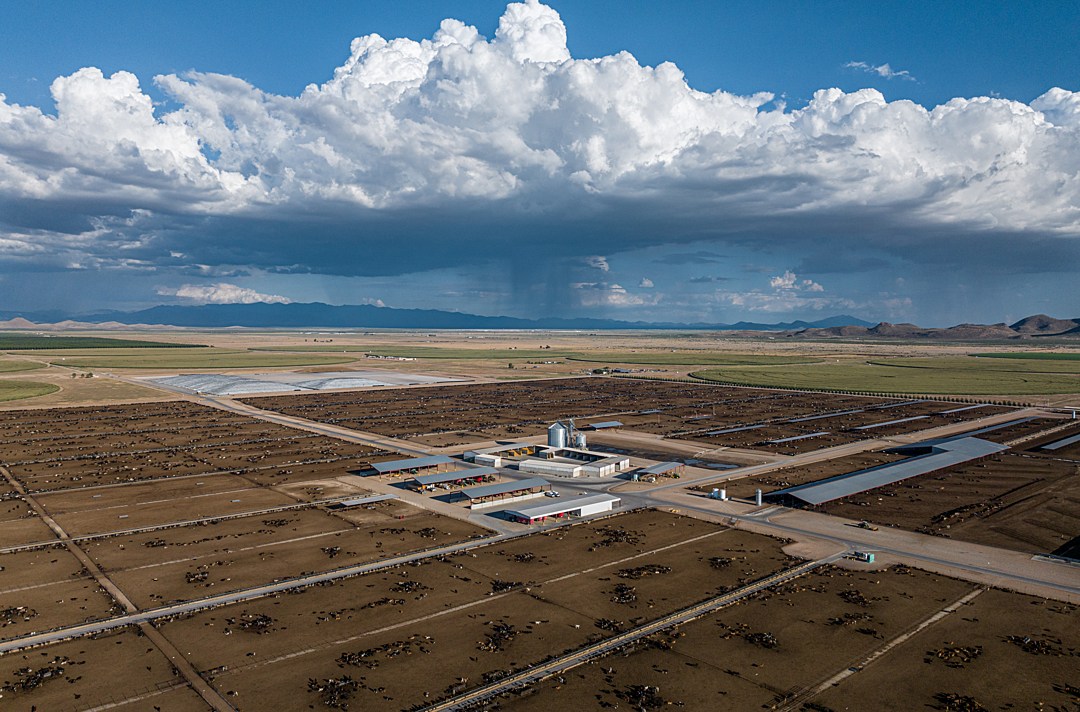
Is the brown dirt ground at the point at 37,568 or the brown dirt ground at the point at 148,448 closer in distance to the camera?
the brown dirt ground at the point at 37,568

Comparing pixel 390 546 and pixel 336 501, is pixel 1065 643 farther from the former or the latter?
pixel 336 501

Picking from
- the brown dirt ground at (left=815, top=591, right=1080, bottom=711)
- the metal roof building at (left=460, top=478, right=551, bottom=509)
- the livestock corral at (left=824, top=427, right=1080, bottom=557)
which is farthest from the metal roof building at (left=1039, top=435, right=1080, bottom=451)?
the metal roof building at (left=460, top=478, right=551, bottom=509)

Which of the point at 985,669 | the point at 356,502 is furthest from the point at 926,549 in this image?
the point at 356,502

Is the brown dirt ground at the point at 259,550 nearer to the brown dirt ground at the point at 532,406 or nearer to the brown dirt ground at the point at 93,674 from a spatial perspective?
the brown dirt ground at the point at 93,674

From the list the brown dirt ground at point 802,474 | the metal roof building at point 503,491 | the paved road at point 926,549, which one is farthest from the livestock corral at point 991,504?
the metal roof building at point 503,491

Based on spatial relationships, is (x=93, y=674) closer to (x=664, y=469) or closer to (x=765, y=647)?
(x=765, y=647)

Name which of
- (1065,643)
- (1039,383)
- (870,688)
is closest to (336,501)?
(870,688)

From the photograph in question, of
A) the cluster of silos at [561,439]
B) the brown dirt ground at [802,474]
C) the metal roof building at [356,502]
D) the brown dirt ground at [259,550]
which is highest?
the cluster of silos at [561,439]
